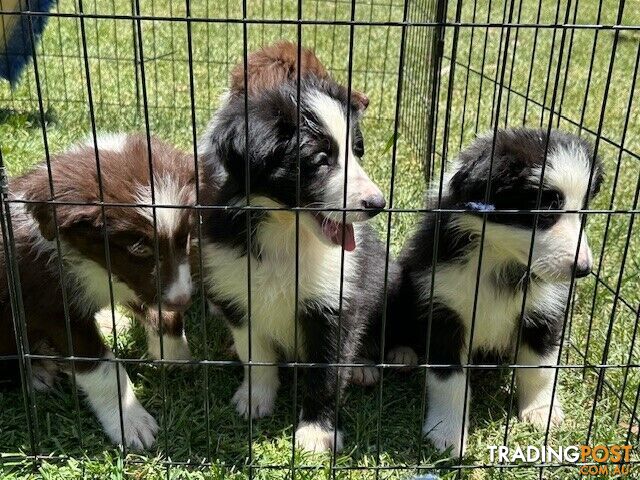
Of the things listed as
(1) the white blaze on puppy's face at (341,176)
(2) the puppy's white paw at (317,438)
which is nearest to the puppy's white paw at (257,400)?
(2) the puppy's white paw at (317,438)

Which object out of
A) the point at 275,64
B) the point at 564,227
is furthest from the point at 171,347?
the point at 275,64

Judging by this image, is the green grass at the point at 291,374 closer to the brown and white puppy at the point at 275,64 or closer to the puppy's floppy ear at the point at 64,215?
the puppy's floppy ear at the point at 64,215

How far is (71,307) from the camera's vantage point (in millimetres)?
2529

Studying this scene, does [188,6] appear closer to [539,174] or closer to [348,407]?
[539,174]

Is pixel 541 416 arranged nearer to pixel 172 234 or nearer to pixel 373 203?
pixel 373 203

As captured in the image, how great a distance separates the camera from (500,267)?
2.68m

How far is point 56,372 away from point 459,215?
5.67ft

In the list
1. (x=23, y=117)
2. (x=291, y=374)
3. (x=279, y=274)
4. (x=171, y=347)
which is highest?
(x=279, y=274)

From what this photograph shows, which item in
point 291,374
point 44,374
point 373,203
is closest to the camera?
point 373,203

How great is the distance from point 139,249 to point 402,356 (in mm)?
1321

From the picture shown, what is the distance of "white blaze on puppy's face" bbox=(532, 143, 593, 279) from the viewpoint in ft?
7.88

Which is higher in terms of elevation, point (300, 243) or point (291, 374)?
point (300, 243)

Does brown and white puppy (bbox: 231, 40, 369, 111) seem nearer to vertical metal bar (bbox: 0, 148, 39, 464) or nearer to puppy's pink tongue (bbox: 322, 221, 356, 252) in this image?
puppy's pink tongue (bbox: 322, 221, 356, 252)

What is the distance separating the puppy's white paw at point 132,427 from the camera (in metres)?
2.64
